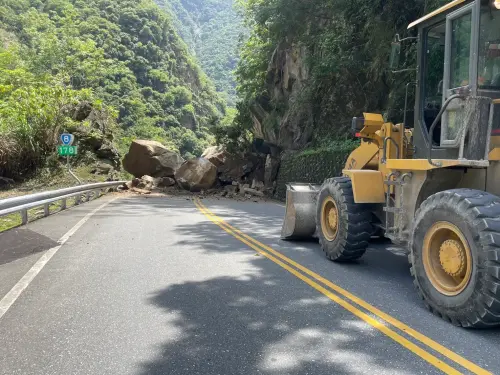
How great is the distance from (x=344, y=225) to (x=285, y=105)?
2080 centimetres

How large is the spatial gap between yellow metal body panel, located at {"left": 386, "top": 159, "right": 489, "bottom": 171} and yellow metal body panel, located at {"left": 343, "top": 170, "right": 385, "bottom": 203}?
0.56 meters

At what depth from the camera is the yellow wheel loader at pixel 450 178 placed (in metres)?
3.87

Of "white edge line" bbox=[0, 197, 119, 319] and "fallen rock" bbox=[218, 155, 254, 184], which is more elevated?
"fallen rock" bbox=[218, 155, 254, 184]

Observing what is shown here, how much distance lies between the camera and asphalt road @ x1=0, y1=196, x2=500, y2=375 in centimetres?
332

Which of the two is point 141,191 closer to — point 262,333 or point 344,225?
point 344,225

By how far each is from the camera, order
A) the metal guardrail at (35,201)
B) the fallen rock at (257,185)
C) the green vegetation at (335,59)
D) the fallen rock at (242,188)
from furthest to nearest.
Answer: the fallen rock at (257,185) < the fallen rock at (242,188) < the green vegetation at (335,59) < the metal guardrail at (35,201)

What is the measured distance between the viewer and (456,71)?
4672 millimetres

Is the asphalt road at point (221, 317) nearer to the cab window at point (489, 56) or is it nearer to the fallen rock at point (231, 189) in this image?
the cab window at point (489, 56)

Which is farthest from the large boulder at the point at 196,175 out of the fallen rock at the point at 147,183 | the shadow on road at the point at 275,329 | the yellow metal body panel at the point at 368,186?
the yellow metal body panel at the point at 368,186

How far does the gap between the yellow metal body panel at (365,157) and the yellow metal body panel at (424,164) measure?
1.33 m

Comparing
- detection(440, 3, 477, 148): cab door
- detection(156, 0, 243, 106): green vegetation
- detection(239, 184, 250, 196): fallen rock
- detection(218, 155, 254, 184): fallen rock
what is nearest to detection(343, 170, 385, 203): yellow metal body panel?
A: detection(440, 3, 477, 148): cab door

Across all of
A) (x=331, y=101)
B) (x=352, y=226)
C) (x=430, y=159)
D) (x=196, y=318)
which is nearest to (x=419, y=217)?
(x=430, y=159)

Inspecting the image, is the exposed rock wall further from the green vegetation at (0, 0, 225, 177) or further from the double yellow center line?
the double yellow center line

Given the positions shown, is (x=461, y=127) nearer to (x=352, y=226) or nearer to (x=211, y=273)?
(x=352, y=226)
